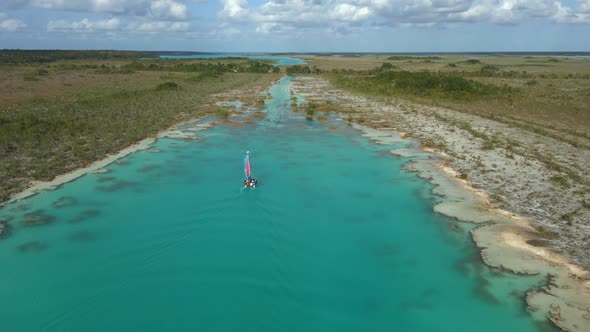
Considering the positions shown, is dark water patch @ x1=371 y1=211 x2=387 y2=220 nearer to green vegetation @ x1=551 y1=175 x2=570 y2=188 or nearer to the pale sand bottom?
the pale sand bottom

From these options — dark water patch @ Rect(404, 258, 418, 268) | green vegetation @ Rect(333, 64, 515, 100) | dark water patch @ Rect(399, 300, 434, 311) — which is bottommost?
dark water patch @ Rect(399, 300, 434, 311)

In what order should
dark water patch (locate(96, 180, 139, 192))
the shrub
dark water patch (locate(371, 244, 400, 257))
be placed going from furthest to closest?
the shrub < dark water patch (locate(96, 180, 139, 192)) < dark water patch (locate(371, 244, 400, 257))

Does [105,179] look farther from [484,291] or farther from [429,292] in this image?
[484,291]

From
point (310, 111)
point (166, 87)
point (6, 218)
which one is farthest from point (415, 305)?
point (166, 87)

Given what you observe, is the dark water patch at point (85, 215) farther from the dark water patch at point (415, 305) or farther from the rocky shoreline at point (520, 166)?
the rocky shoreline at point (520, 166)

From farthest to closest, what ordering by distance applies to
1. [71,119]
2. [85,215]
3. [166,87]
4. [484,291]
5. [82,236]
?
[166,87]
[71,119]
[85,215]
[82,236]
[484,291]

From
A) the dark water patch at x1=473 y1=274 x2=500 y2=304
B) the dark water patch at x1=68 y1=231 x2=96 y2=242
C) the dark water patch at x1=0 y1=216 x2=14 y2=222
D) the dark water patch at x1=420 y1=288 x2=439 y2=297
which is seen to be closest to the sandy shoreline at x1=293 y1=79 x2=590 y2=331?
the dark water patch at x1=473 y1=274 x2=500 y2=304
